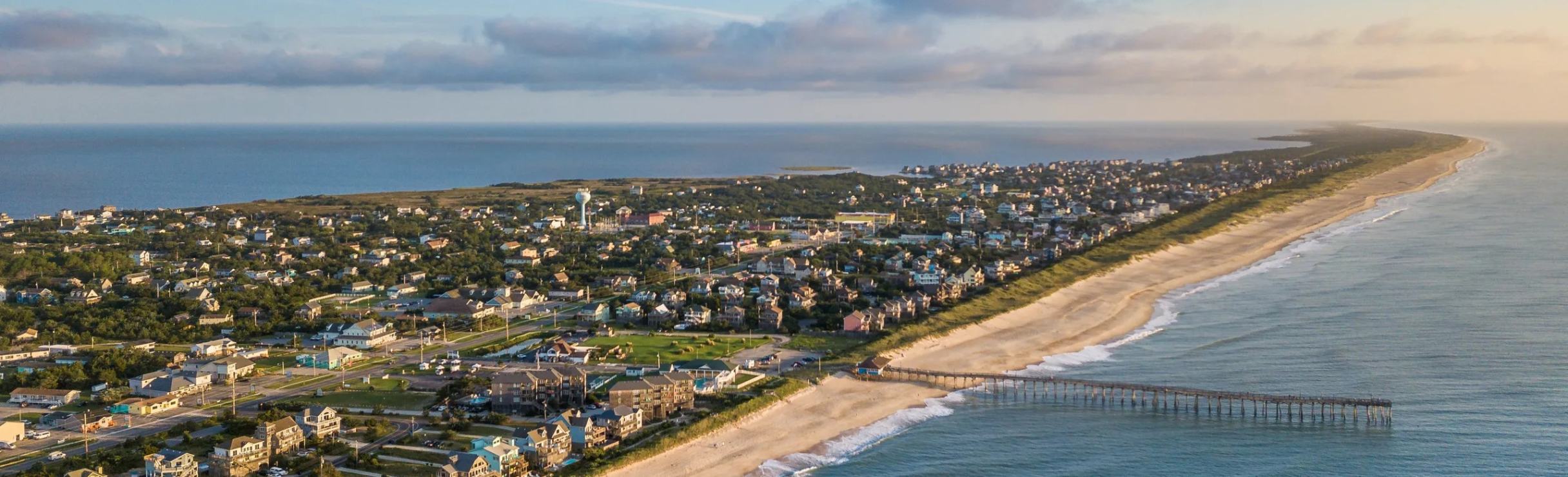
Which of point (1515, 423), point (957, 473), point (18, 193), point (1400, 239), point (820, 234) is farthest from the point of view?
point (18, 193)

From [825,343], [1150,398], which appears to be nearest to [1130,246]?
[825,343]

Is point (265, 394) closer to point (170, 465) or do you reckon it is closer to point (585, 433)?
point (170, 465)

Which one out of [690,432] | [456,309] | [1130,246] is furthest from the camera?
[1130,246]

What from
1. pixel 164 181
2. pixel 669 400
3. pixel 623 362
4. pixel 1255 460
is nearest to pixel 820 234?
pixel 623 362

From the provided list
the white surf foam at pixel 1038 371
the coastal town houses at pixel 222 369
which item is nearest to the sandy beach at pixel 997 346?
the white surf foam at pixel 1038 371

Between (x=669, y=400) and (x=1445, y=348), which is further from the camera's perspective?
(x=1445, y=348)

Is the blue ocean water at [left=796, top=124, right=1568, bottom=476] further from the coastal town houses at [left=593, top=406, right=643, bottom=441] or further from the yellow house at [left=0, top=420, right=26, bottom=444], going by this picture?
the yellow house at [left=0, top=420, right=26, bottom=444]

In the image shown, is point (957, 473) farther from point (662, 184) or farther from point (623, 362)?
point (662, 184)

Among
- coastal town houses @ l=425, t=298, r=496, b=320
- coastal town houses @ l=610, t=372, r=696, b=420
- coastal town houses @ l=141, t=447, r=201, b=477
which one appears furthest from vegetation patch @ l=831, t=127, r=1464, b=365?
coastal town houses @ l=141, t=447, r=201, b=477
